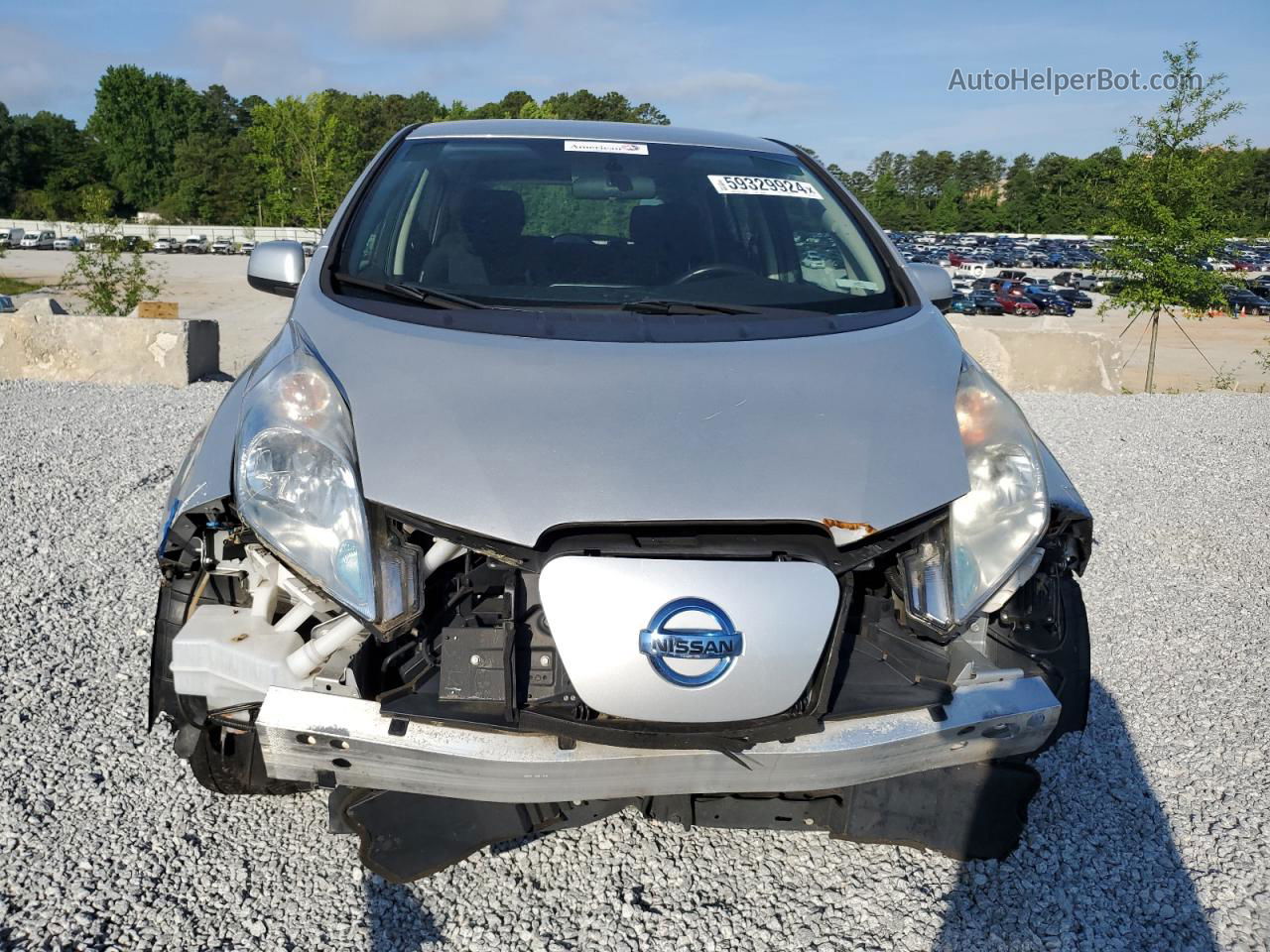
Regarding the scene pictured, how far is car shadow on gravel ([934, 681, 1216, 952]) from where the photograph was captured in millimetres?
2361

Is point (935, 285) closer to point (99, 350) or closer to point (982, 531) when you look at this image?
point (982, 531)

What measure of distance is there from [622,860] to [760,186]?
2.17m

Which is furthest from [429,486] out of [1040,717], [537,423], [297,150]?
[297,150]

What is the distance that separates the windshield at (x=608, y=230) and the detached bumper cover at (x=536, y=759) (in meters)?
1.19

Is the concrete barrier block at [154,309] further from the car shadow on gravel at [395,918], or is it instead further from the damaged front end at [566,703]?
the car shadow on gravel at [395,918]

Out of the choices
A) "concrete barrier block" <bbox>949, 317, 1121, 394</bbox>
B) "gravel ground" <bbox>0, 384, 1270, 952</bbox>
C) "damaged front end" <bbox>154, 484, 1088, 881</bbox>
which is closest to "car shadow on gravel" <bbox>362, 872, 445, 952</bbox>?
"gravel ground" <bbox>0, 384, 1270, 952</bbox>

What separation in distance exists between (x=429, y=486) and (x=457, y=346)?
1.53 feet

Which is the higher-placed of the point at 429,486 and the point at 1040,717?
the point at 429,486

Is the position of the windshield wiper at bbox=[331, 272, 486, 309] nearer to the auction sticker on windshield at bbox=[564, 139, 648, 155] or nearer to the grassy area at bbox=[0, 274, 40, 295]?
the auction sticker on windshield at bbox=[564, 139, 648, 155]

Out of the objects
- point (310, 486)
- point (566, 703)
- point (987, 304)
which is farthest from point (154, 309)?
point (987, 304)

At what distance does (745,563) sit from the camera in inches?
76.4

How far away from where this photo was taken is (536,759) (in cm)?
194

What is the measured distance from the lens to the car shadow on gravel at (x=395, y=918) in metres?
2.26

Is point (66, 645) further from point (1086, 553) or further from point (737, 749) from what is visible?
point (1086, 553)
